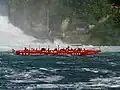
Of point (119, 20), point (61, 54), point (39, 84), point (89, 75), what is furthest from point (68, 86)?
point (61, 54)

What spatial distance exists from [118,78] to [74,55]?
6053 centimetres

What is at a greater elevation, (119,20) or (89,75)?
(119,20)

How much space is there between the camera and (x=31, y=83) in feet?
211

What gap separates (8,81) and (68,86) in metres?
12.4

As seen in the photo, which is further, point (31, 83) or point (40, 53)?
point (40, 53)

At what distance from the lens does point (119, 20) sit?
32.3 m

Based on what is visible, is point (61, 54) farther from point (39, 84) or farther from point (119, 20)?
point (119, 20)

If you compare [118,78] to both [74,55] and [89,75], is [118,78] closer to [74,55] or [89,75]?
[89,75]

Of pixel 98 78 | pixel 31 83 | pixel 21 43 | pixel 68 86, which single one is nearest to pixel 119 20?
pixel 68 86

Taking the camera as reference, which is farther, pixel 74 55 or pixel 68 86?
pixel 74 55

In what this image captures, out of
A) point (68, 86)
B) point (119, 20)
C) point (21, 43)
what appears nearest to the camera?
point (119, 20)

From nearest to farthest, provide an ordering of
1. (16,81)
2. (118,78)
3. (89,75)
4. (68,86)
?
(68,86) < (16,81) < (118,78) < (89,75)

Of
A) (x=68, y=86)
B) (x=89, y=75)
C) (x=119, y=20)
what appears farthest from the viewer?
(x=89, y=75)

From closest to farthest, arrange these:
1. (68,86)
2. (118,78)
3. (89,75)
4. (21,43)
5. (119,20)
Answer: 1. (119,20)
2. (68,86)
3. (118,78)
4. (89,75)
5. (21,43)
